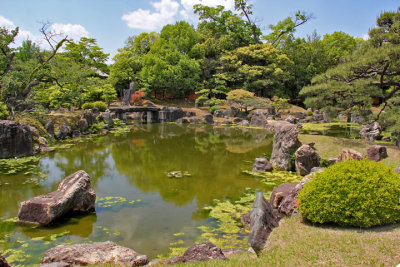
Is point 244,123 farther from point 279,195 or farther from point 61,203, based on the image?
point 61,203

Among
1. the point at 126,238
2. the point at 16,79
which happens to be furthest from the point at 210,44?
the point at 126,238

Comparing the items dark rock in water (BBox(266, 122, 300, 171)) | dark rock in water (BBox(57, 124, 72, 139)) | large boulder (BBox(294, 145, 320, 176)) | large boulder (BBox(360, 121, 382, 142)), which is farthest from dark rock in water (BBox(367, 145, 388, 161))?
dark rock in water (BBox(57, 124, 72, 139))

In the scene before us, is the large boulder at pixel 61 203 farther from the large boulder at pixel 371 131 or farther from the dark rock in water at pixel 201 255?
the large boulder at pixel 371 131

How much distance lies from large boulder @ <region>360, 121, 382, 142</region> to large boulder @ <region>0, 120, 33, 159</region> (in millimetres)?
19003

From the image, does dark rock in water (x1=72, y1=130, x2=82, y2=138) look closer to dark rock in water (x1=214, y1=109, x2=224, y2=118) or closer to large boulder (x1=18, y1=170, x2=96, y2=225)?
large boulder (x1=18, y1=170, x2=96, y2=225)

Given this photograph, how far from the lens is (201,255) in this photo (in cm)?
469

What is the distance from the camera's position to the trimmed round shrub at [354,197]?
4977 mm

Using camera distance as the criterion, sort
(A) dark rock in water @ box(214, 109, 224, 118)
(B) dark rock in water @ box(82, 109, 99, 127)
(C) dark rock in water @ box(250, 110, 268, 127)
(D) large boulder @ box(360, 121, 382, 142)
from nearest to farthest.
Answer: (D) large boulder @ box(360, 121, 382, 142) → (B) dark rock in water @ box(82, 109, 99, 127) → (C) dark rock in water @ box(250, 110, 268, 127) → (A) dark rock in water @ box(214, 109, 224, 118)

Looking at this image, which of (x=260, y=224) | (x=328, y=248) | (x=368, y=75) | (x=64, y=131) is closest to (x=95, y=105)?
(x=64, y=131)

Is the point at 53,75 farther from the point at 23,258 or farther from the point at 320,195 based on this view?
the point at 320,195

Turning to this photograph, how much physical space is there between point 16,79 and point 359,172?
19796mm

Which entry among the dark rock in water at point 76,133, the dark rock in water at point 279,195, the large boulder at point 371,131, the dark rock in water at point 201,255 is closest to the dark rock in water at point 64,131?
the dark rock in water at point 76,133

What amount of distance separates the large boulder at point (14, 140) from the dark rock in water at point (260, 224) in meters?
13.1

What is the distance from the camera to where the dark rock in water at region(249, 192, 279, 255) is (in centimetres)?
505
